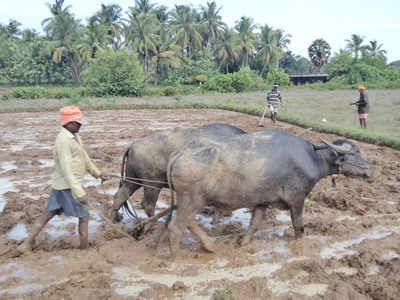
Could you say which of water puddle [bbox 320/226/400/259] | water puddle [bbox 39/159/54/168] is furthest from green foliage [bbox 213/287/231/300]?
water puddle [bbox 39/159/54/168]

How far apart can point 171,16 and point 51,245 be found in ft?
152

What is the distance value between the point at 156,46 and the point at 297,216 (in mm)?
39342

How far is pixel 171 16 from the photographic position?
47.2 meters

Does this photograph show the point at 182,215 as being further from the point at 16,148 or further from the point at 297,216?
the point at 16,148

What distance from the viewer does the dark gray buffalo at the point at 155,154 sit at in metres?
4.93

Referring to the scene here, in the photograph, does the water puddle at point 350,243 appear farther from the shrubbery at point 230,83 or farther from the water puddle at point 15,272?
the shrubbery at point 230,83

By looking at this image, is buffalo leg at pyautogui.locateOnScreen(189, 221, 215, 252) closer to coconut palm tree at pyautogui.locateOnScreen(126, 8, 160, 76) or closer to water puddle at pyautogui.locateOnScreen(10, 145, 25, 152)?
water puddle at pyautogui.locateOnScreen(10, 145, 25, 152)

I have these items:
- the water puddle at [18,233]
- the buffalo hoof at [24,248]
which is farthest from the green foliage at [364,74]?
the buffalo hoof at [24,248]

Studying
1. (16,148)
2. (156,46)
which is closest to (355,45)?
(156,46)

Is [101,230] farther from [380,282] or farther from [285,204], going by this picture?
[380,282]

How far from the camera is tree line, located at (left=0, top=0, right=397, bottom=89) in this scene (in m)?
40.6

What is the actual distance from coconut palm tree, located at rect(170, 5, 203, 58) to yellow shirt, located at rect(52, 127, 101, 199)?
41.8 m

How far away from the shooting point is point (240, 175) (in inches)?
163

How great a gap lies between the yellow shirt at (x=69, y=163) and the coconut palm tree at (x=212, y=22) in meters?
44.3
